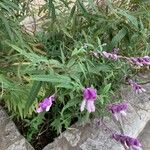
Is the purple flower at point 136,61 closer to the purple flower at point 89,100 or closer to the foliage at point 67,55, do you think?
the foliage at point 67,55

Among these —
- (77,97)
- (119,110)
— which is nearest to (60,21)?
(77,97)

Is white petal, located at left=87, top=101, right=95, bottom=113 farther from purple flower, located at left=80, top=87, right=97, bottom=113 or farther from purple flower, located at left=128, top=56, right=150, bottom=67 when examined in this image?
purple flower, located at left=128, top=56, right=150, bottom=67

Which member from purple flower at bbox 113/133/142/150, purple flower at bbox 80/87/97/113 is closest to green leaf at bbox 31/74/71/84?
purple flower at bbox 80/87/97/113

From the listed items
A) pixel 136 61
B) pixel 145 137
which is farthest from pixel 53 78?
pixel 145 137

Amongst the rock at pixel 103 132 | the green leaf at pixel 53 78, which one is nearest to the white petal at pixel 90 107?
the green leaf at pixel 53 78

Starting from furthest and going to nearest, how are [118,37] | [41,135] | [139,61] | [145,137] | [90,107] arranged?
1. [145,137]
2. [41,135]
3. [118,37]
4. [139,61]
5. [90,107]

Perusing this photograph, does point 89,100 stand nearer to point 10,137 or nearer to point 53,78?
point 53,78
